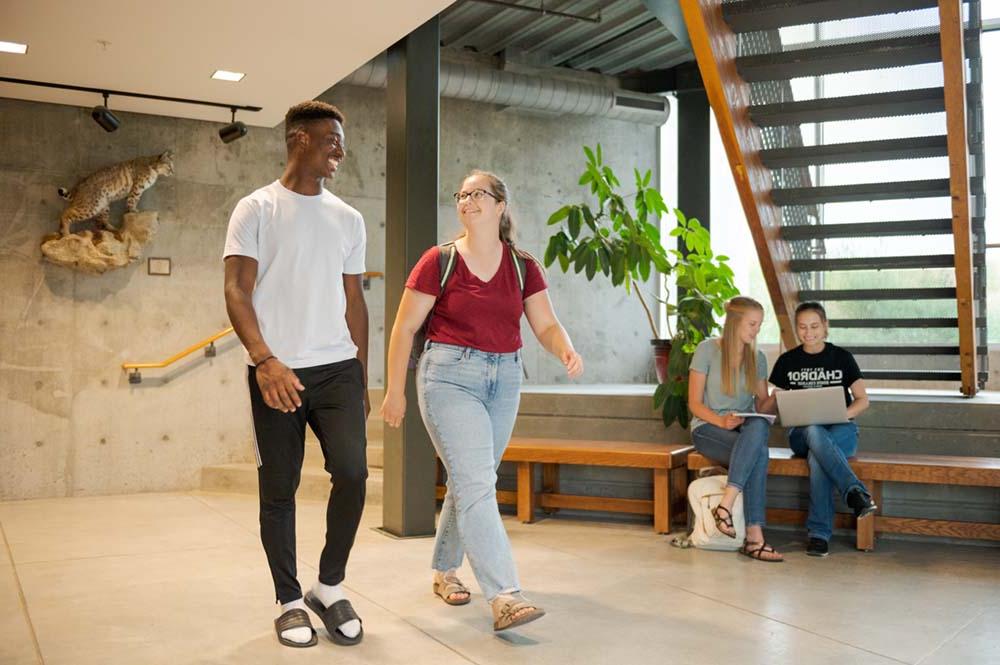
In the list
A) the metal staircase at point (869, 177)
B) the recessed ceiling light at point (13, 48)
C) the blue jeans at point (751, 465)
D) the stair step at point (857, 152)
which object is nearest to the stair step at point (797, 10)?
the metal staircase at point (869, 177)

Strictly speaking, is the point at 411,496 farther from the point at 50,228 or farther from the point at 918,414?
the point at 50,228

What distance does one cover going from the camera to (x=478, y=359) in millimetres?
3137

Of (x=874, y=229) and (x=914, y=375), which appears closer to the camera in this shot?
(x=874, y=229)

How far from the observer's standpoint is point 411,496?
4863mm

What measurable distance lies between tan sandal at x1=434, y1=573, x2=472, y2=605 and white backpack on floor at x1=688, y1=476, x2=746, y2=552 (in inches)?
57.7

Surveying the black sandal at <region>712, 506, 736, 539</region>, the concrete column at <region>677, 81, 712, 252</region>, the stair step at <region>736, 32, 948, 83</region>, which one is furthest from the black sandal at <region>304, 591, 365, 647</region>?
the concrete column at <region>677, 81, 712, 252</region>

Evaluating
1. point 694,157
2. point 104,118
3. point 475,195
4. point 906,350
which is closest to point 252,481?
point 104,118

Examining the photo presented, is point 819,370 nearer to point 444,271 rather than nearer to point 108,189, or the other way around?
point 444,271

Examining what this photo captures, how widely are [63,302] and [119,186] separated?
0.89m

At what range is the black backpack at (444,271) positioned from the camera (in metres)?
3.19

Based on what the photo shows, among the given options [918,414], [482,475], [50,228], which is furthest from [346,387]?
[50,228]

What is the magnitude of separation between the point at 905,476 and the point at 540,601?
205 cm

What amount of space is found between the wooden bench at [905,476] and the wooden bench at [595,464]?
0.75 feet

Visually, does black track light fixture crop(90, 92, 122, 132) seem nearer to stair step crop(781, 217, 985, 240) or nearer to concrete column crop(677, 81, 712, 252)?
stair step crop(781, 217, 985, 240)
